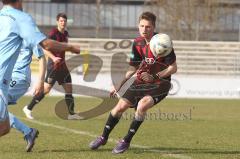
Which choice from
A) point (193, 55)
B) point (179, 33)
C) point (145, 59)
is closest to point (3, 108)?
point (145, 59)

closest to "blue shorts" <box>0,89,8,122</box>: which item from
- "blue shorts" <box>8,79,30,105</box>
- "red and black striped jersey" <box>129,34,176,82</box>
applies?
"blue shorts" <box>8,79,30,105</box>

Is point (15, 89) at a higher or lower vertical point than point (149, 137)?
higher

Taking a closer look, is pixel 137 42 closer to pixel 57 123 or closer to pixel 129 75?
pixel 129 75

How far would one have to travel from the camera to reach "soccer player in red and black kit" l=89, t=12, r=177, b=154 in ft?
31.6

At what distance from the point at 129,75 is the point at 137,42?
0.49 meters

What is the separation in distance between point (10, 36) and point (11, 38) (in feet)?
0.08

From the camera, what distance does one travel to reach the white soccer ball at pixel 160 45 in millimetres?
9570

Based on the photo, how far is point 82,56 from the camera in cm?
2989

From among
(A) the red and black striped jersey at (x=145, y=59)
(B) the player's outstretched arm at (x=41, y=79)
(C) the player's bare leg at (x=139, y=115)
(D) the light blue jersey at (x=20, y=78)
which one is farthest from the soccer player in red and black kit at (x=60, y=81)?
(B) the player's outstretched arm at (x=41, y=79)

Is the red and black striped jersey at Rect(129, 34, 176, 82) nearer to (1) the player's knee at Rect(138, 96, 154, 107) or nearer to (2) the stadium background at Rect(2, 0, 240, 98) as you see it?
(1) the player's knee at Rect(138, 96, 154, 107)

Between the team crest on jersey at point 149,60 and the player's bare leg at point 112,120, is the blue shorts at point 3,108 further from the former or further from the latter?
the team crest on jersey at point 149,60

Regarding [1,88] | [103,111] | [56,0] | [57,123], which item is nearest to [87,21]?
[56,0]

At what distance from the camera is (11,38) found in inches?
289

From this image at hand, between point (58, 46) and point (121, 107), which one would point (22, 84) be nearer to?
point (121, 107)
